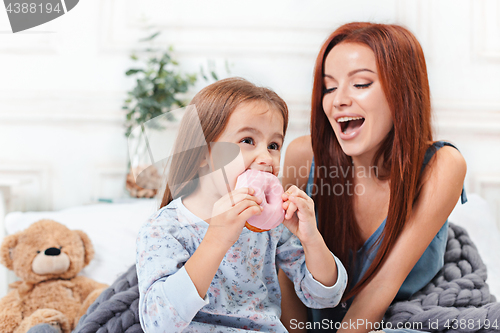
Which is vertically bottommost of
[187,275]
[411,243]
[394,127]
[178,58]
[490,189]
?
[490,189]

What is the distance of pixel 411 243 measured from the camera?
742mm

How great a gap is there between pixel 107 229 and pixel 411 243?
85 cm

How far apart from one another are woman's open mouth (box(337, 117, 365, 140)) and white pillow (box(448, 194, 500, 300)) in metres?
0.68

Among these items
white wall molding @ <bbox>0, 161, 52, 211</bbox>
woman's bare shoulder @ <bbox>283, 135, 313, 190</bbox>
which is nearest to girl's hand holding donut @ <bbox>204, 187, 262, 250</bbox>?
woman's bare shoulder @ <bbox>283, 135, 313, 190</bbox>

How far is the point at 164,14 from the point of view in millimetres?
1490

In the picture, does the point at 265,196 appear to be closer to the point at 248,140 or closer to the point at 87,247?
the point at 248,140

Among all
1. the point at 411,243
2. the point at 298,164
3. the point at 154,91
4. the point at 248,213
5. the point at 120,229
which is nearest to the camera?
the point at 248,213

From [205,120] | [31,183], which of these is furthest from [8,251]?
[205,120]

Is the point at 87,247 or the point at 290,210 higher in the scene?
the point at 290,210

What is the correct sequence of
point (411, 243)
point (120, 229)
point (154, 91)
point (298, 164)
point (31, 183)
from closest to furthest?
point (411, 243) → point (298, 164) → point (120, 229) → point (154, 91) → point (31, 183)

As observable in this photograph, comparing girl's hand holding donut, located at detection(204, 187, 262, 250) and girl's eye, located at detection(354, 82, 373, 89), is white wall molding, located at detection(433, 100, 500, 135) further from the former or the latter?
girl's hand holding donut, located at detection(204, 187, 262, 250)

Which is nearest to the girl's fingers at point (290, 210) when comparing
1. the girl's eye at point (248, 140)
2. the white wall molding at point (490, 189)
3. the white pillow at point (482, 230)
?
the girl's eye at point (248, 140)

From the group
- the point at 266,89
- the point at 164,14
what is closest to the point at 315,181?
the point at 266,89

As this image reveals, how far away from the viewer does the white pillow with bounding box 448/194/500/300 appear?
1130mm
